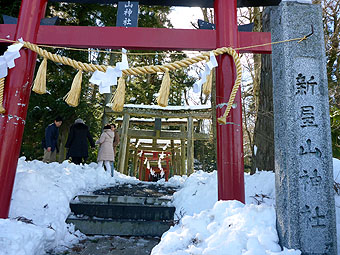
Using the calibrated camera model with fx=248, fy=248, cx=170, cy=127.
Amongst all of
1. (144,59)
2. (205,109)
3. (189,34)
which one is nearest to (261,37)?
(189,34)

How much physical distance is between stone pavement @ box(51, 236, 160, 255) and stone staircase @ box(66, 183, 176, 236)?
0.13 metres

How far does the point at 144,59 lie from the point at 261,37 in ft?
40.0

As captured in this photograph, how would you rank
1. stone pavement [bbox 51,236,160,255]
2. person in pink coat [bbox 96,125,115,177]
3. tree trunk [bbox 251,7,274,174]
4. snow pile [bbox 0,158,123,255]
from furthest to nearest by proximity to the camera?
person in pink coat [bbox 96,125,115,177] → tree trunk [bbox 251,7,274,174] → stone pavement [bbox 51,236,160,255] → snow pile [bbox 0,158,123,255]

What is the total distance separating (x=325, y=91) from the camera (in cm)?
224

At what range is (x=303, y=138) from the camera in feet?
7.00

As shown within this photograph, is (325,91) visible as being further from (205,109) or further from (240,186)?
(205,109)

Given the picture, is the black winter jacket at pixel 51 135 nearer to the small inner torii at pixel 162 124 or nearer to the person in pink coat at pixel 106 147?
the person in pink coat at pixel 106 147

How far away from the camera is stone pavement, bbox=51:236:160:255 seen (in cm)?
312

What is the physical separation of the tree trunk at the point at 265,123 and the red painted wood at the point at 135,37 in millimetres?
800

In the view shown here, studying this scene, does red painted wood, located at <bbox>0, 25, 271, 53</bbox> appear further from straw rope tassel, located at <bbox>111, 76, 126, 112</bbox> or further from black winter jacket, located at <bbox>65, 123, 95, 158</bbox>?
black winter jacket, located at <bbox>65, 123, 95, 158</bbox>

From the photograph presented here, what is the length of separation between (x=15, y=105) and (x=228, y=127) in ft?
10.1

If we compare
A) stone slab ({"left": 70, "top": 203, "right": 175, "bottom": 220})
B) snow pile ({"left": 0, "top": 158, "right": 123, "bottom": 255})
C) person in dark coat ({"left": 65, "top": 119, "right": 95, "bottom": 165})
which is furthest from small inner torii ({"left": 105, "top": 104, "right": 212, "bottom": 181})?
stone slab ({"left": 70, "top": 203, "right": 175, "bottom": 220})

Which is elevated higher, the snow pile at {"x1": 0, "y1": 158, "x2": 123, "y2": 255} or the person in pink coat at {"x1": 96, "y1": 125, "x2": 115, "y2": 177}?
the person in pink coat at {"x1": 96, "y1": 125, "x2": 115, "y2": 177}

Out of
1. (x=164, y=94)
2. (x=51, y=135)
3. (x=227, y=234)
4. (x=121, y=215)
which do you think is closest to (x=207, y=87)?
(x=164, y=94)
